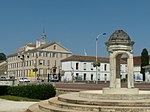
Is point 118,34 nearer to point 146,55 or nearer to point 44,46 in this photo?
point 146,55

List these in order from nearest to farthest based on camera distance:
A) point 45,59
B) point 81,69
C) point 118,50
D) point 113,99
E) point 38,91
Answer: point 113,99 → point 118,50 → point 38,91 → point 81,69 → point 45,59

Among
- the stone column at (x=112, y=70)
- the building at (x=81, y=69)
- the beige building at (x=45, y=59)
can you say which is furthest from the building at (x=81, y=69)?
the stone column at (x=112, y=70)

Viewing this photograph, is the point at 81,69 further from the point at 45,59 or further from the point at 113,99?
the point at 113,99

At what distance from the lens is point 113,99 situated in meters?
13.0

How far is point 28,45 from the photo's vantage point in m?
88.7

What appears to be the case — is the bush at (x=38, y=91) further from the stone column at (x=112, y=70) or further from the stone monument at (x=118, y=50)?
the stone column at (x=112, y=70)

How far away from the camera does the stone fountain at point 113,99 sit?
11421 millimetres

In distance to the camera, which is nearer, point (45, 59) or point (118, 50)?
point (118, 50)

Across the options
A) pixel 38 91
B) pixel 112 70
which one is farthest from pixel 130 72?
pixel 38 91

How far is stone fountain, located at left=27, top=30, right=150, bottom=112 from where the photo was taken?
11421mm

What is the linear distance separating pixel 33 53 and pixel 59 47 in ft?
28.5

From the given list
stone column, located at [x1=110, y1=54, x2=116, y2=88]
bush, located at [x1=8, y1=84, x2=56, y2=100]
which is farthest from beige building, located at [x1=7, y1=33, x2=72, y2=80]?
stone column, located at [x1=110, y1=54, x2=116, y2=88]

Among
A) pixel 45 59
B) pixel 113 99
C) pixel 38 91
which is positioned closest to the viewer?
pixel 113 99

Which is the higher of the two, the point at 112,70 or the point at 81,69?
the point at 81,69
